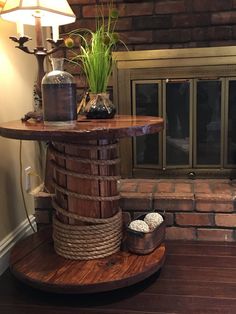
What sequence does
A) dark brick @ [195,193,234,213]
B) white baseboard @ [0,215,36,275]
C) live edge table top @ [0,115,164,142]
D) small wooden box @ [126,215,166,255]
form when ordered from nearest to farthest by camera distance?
live edge table top @ [0,115,164,142] < small wooden box @ [126,215,166,255] < white baseboard @ [0,215,36,275] < dark brick @ [195,193,234,213]

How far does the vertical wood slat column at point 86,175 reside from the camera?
152cm

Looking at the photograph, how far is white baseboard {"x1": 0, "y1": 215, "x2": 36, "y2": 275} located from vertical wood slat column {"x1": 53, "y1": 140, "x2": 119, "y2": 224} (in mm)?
340

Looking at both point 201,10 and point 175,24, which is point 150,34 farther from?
point 201,10

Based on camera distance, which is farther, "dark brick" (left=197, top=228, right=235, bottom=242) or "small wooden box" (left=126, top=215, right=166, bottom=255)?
"dark brick" (left=197, top=228, right=235, bottom=242)

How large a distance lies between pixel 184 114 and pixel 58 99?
107 cm

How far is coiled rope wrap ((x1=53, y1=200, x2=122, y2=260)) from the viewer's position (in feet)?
5.12

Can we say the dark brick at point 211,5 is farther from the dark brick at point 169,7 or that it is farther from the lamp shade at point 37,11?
the lamp shade at point 37,11

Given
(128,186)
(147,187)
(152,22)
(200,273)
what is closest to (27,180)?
(128,186)

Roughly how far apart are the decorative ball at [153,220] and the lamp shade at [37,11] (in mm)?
988

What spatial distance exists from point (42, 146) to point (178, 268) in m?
1.11

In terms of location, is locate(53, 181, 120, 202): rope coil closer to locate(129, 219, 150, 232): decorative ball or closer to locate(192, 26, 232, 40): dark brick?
locate(129, 219, 150, 232): decorative ball

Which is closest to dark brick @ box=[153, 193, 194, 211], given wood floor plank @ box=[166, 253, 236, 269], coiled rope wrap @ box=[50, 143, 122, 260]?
wood floor plank @ box=[166, 253, 236, 269]

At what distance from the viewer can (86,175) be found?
4.98ft

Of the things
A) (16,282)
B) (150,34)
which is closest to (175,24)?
(150,34)
